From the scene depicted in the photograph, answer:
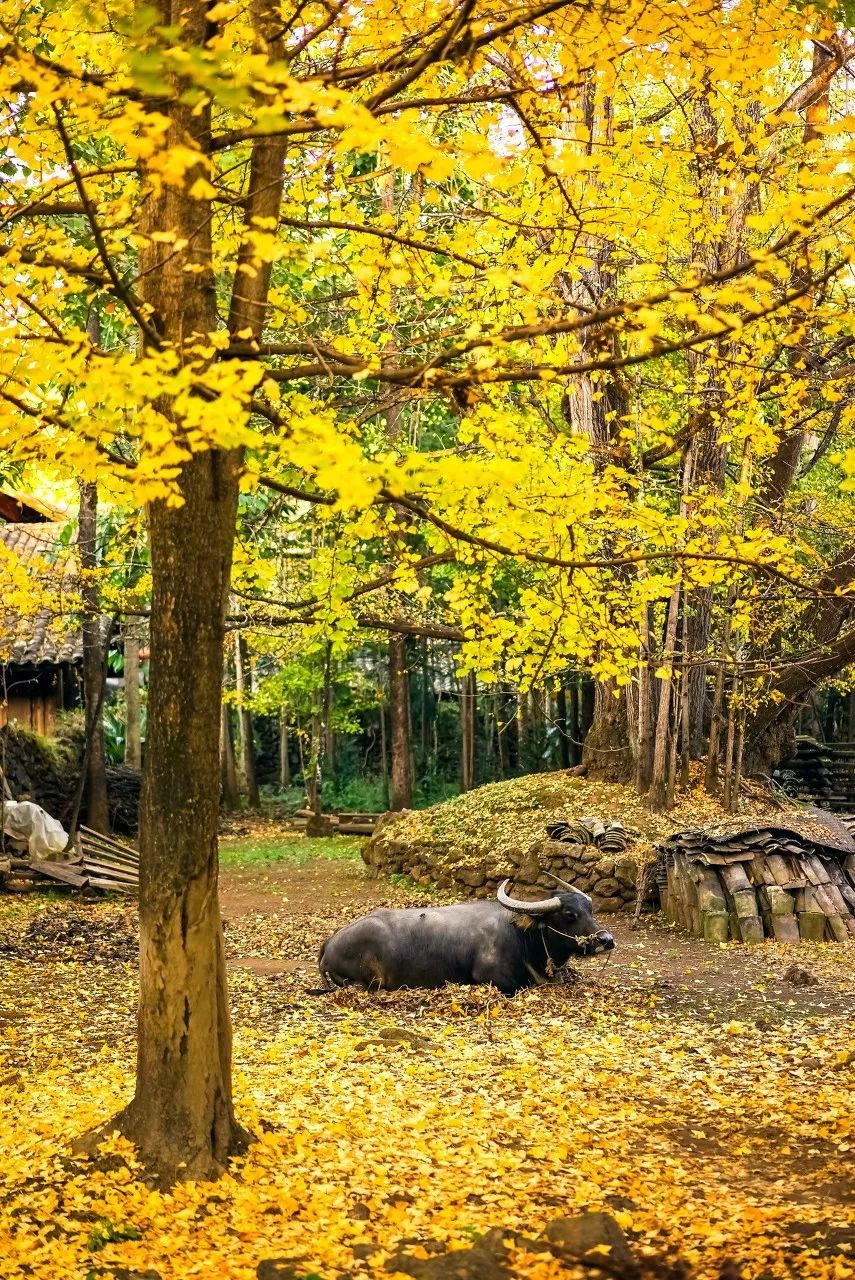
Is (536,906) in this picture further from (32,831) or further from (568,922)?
(32,831)

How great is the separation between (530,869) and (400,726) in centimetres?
1021

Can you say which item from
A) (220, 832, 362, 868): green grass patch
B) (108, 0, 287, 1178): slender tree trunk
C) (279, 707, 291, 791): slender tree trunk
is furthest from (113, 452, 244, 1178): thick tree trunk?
(279, 707, 291, 791): slender tree trunk

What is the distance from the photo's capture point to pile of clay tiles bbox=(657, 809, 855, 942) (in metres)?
13.7

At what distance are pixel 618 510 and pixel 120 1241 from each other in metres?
4.71

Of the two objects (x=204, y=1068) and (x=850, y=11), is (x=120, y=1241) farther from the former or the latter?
(x=850, y=11)

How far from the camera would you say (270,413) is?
5.95 meters

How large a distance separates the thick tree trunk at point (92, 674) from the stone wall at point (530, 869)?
5.95 m

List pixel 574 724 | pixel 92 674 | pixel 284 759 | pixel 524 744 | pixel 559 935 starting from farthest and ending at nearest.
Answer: pixel 284 759
pixel 524 744
pixel 574 724
pixel 92 674
pixel 559 935

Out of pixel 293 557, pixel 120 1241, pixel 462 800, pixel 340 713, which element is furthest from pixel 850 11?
pixel 340 713

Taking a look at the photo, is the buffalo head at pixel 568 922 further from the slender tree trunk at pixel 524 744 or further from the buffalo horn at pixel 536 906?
the slender tree trunk at pixel 524 744

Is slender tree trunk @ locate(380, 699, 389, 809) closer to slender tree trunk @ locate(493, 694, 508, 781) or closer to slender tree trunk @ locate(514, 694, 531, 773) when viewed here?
slender tree trunk @ locate(493, 694, 508, 781)

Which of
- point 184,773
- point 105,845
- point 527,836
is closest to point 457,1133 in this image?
point 184,773

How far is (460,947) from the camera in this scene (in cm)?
1121

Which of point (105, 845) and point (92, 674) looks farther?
point (92, 674)
